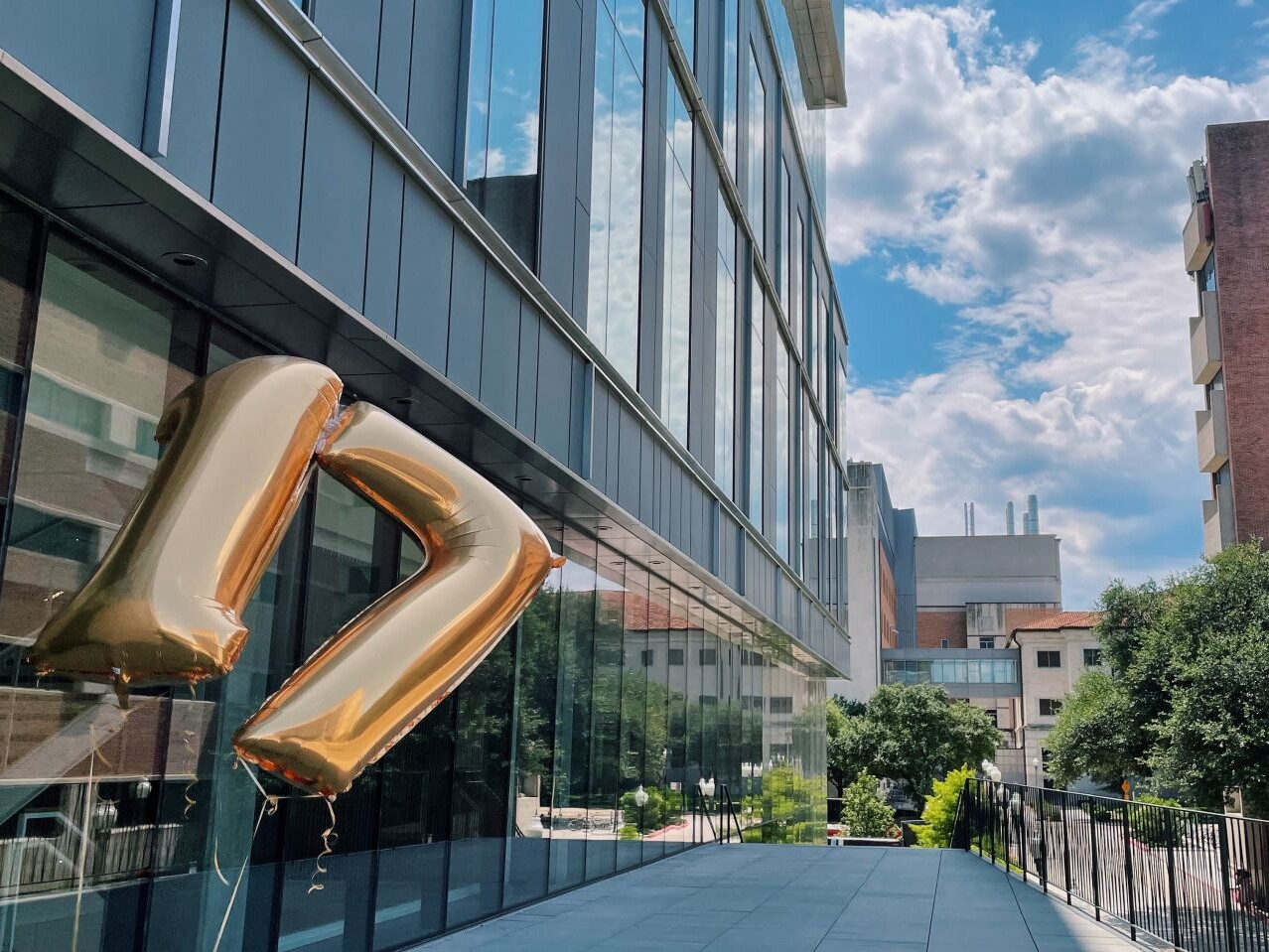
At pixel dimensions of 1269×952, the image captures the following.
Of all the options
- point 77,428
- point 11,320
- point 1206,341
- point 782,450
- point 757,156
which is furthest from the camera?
point 1206,341

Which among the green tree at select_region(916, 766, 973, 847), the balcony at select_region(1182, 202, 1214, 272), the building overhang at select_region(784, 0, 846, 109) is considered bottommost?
the green tree at select_region(916, 766, 973, 847)

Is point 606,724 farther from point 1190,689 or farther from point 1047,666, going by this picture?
point 1047,666

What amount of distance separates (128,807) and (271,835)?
1683mm

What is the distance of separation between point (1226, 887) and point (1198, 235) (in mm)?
36473

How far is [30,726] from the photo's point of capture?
634 cm

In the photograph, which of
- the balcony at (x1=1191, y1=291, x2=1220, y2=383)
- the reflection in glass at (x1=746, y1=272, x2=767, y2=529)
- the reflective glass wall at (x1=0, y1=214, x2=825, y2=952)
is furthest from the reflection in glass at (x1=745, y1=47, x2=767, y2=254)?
the balcony at (x1=1191, y1=291, x2=1220, y2=383)

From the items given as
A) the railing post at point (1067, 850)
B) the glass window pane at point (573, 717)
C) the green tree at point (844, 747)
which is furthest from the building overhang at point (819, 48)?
the green tree at point (844, 747)

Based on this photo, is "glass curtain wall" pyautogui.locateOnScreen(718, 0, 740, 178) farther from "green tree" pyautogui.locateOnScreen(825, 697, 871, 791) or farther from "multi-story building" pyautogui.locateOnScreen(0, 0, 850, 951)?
"green tree" pyautogui.locateOnScreen(825, 697, 871, 791)

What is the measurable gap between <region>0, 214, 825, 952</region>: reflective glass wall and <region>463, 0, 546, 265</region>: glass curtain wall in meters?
3.16

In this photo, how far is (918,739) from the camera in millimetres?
63781

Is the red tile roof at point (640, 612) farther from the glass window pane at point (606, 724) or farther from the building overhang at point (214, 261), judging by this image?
the building overhang at point (214, 261)

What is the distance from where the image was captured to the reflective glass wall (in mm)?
6348

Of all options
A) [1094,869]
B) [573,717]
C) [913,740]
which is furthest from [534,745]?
[913,740]

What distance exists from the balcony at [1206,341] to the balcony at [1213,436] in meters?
0.94
